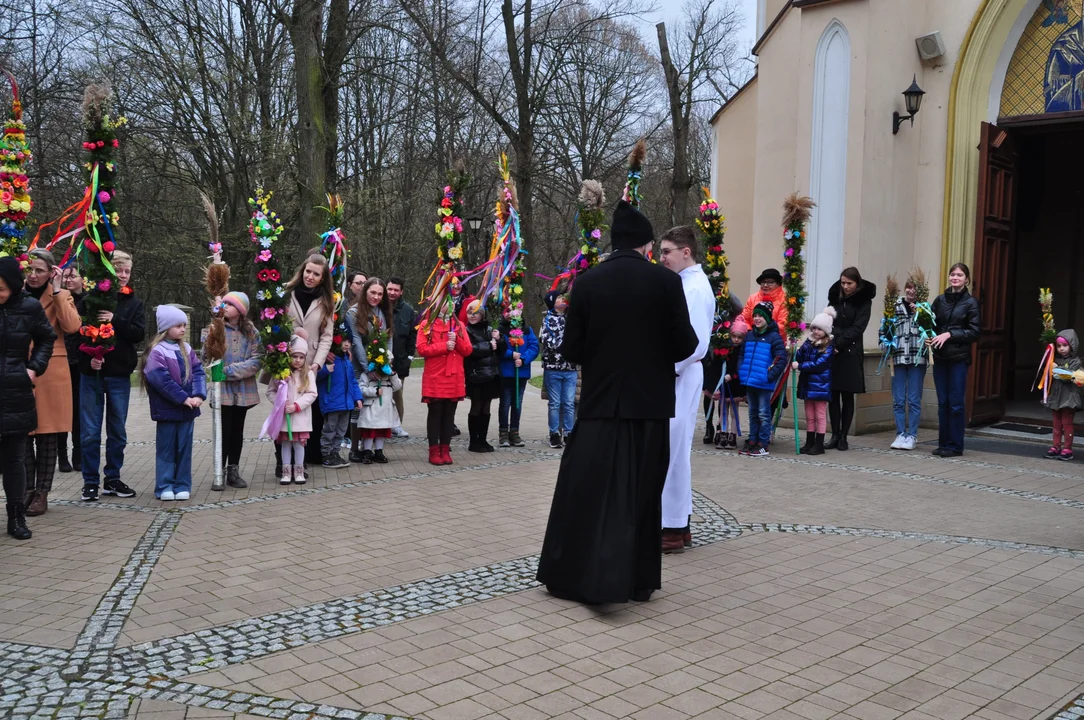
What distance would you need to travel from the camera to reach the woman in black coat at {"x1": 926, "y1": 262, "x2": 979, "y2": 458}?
34.1 feet

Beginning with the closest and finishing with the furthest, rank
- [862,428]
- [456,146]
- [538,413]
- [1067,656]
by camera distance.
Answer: [1067,656], [862,428], [538,413], [456,146]

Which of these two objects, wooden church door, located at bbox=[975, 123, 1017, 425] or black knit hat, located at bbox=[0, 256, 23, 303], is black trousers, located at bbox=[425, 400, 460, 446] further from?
wooden church door, located at bbox=[975, 123, 1017, 425]

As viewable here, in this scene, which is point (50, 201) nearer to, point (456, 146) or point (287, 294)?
point (456, 146)

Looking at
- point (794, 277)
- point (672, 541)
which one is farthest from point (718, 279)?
point (672, 541)

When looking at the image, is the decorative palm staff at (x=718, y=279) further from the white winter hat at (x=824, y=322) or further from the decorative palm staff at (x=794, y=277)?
the white winter hat at (x=824, y=322)

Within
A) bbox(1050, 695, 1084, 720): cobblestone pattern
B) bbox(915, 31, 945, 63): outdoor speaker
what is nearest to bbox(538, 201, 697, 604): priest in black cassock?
bbox(1050, 695, 1084, 720): cobblestone pattern

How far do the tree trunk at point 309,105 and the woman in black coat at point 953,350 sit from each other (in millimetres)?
9104

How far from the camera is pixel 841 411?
11.0 m

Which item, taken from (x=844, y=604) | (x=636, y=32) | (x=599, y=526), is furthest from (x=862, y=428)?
(x=636, y=32)

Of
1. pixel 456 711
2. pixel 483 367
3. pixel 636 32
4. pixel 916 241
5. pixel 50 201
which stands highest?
pixel 636 32

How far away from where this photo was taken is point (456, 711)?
3766mm

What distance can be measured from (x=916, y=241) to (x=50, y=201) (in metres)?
21.2

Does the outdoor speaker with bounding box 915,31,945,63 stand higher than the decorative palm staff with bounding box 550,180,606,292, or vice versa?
the outdoor speaker with bounding box 915,31,945,63

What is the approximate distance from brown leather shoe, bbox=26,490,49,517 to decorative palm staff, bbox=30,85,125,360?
117cm
